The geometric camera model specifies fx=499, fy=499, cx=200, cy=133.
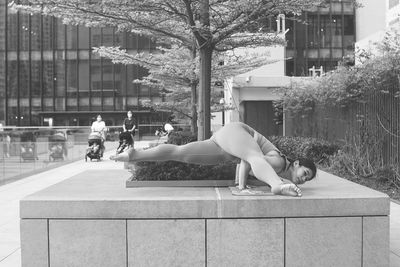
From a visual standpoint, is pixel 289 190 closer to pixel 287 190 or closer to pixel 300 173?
pixel 287 190

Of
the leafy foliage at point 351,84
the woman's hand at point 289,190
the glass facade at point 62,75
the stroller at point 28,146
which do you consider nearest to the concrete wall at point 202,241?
the woman's hand at point 289,190

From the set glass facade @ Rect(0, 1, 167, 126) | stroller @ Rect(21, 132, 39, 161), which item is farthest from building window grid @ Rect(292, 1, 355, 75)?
stroller @ Rect(21, 132, 39, 161)

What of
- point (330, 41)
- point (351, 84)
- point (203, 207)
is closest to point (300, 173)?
point (203, 207)

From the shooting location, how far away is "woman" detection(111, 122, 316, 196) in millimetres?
4680

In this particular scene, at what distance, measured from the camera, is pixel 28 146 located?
Result: 49.1 ft

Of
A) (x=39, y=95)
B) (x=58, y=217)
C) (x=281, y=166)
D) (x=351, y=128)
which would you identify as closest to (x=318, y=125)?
(x=351, y=128)

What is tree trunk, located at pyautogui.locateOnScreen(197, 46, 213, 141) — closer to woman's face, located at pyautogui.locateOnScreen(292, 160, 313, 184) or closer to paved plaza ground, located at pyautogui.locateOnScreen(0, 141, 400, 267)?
woman's face, located at pyautogui.locateOnScreen(292, 160, 313, 184)

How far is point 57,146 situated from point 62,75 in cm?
3050

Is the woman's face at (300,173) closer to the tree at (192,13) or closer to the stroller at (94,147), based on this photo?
the tree at (192,13)

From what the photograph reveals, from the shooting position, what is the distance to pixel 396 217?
298 inches

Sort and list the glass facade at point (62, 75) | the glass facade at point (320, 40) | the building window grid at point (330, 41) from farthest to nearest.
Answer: the glass facade at point (62, 75) → the building window grid at point (330, 41) → the glass facade at point (320, 40)

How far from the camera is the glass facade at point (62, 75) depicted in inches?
1847

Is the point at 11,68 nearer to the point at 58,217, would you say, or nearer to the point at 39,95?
the point at 39,95

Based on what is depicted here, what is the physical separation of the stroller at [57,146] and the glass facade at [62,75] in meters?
27.9
